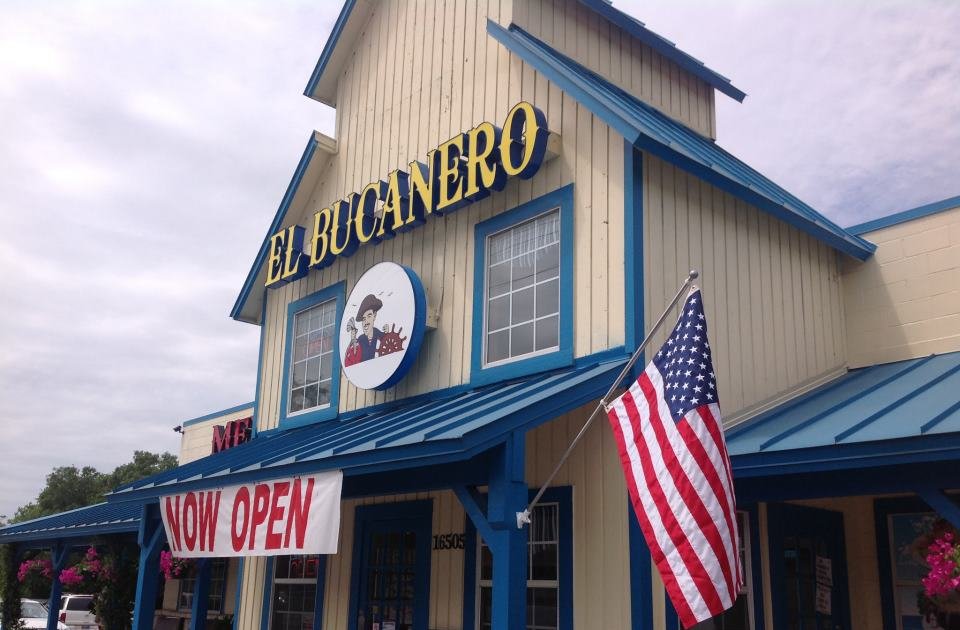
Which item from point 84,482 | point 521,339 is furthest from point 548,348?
→ point 84,482

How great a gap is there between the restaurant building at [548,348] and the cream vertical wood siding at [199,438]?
19.2ft

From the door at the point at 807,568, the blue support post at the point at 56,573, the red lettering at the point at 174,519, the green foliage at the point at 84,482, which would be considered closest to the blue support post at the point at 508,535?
the door at the point at 807,568

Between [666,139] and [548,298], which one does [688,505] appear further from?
[666,139]

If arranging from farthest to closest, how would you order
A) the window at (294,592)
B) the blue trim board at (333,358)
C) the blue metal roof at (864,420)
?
the blue trim board at (333,358), the window at (294,592), the blue metal roof at (864,420)

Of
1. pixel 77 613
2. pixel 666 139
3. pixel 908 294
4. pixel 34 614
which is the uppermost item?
pixel 666 139

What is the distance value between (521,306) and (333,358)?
3511 millimetres

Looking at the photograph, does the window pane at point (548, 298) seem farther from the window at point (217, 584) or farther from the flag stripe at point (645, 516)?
the window at point (217, 584)

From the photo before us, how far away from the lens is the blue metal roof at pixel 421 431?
662 centimetres

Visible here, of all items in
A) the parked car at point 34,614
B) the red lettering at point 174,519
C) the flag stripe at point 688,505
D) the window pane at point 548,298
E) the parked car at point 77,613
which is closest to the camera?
the flag stripe at point 688,505

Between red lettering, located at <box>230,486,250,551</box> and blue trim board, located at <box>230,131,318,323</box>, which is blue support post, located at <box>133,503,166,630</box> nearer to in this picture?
red lettering, located at <box>230,486,250,551</box>

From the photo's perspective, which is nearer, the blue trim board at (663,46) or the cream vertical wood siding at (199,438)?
the blue trim board at (663,46)

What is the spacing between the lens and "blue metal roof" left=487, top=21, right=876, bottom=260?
26.5 ft

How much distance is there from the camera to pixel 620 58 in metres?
10.9

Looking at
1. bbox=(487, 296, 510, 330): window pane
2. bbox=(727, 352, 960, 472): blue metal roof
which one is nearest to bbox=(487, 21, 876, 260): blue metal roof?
bbox=(727, 352, 960, 472): blue metal roof
